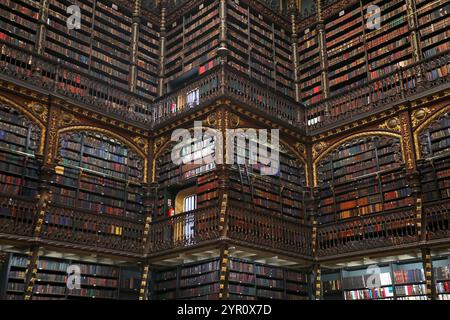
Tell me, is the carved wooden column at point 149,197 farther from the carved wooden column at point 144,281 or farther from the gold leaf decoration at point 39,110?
the gold leaf decoration at point 39,110

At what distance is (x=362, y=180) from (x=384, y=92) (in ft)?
5.48

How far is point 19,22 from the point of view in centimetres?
884

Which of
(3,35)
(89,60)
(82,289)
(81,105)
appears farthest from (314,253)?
(3,35)

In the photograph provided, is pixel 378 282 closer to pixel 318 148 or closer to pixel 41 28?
pixel 318 148

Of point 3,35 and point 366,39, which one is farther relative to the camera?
point 366,39

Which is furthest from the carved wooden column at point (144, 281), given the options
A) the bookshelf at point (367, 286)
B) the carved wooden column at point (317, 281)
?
the bookshelf at point (367, 286)

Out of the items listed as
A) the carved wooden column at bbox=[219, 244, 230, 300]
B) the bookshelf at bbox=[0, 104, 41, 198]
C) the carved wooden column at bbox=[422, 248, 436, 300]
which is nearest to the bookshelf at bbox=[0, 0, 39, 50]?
the bookshelf at bbox=[0, 104, 41, 198]

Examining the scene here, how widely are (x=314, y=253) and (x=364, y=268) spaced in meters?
A: 0.97

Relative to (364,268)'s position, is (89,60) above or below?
above

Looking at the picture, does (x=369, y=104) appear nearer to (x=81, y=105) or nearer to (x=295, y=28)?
(x=295, y=28)

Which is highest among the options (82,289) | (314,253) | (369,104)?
(369,104)

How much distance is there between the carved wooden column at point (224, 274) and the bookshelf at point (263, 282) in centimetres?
62

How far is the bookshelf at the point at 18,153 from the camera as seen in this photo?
7.72 m

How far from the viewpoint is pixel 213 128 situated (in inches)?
337
